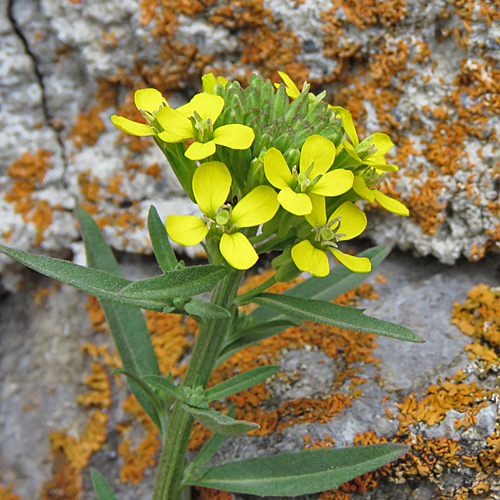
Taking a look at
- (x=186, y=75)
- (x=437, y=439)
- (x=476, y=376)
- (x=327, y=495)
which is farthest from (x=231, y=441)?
(x=186, y=75)

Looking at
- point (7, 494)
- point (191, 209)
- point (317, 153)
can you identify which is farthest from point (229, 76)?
point (7, 494)

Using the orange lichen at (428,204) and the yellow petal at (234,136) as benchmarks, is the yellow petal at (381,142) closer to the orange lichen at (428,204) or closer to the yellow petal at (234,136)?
the yellow petal at (234,136)

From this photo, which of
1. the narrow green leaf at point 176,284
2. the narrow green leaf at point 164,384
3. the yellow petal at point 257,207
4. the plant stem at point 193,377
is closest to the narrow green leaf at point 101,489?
the plant stem at point 193,377

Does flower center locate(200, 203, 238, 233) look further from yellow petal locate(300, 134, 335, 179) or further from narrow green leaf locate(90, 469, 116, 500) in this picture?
narrow green leaf locate(90, 469, 116, 500)

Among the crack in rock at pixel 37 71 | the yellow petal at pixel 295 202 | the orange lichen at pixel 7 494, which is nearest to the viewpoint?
the yellow petal at pixel 295 202

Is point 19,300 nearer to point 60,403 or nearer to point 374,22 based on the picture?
point 60,403

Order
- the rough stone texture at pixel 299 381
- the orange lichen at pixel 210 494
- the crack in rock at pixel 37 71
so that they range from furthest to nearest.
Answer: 1. the crack in rock at pixel 37 71
2. the orange lichen at pixel 210 494
3. the rough stone texture at pixel 299 381

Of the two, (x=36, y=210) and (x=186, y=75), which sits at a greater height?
(x=186, y=75)
